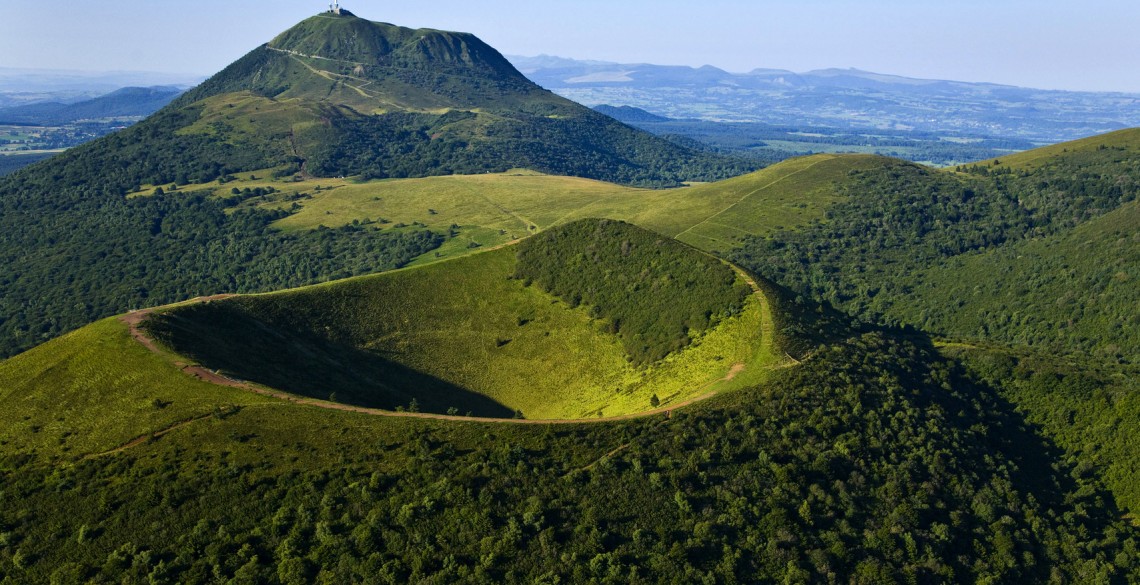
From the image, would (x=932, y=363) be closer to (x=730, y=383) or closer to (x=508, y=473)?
(x=730, y=383)

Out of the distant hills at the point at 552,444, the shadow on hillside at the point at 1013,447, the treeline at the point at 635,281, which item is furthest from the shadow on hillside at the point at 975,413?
Answer: the treeline at the point at 635,281

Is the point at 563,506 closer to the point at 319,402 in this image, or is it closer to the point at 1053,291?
the point at 319,402

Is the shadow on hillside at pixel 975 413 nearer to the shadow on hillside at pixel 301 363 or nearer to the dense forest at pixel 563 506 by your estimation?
the dense forest at pixel 563 506

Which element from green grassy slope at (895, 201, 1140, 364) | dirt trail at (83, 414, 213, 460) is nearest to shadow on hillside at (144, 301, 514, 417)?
dirt trail at (83, 414, 213, 460)

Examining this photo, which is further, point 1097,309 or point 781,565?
point 1097,309

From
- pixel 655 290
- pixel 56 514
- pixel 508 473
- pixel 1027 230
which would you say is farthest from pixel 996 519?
pixel 1027 230

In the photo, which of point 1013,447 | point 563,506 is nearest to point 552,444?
point 563,506
